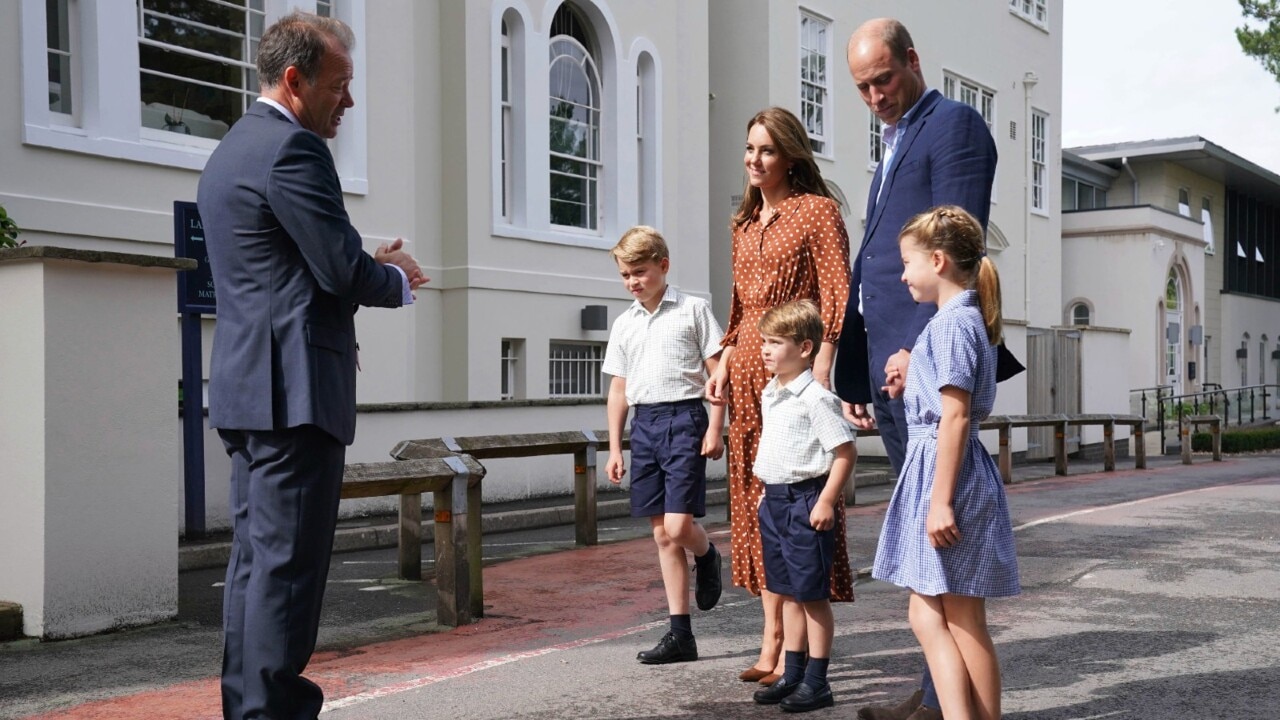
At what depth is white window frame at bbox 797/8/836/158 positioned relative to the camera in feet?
69.3

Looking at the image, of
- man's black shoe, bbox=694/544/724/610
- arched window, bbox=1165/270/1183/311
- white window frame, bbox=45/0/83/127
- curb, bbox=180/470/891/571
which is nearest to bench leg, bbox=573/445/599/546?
curb, bbox=180/470/891/571

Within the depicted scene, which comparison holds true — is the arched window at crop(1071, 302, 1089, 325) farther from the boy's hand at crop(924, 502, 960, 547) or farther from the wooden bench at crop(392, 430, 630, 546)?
the boy's hand at crop(924, 502, 960, 547)

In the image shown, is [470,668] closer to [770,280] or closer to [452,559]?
[452,559]

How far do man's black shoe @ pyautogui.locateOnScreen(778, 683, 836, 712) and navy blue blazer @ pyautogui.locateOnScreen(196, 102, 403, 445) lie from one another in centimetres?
192

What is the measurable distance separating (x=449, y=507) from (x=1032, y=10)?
25086 mm

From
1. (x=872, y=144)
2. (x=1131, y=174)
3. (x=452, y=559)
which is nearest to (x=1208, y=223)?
(x=1131, y=174)

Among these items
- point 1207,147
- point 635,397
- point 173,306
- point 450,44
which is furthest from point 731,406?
point 1207,147

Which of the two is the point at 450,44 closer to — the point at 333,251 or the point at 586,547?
the point at 586,547

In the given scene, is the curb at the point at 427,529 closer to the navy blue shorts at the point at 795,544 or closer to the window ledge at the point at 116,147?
the window ledge at the point at 116,147

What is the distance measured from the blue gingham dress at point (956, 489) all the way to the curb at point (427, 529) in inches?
185

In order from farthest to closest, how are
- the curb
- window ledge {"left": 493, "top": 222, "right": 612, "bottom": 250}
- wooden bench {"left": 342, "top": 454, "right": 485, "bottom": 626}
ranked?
window ledge {"left": 493, "top": 222, "right": 612, "bottom": 250}, the curb, wooden bench {"left": 342, "top": 454, "right": 485, "bottom": 626}

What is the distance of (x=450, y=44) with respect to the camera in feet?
47.7

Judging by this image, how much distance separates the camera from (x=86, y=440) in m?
6.45

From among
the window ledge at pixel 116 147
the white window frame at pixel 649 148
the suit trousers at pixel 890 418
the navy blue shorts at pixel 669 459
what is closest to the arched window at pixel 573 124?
the white window frame at pixel 649 148
